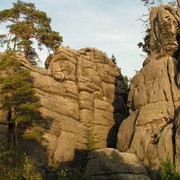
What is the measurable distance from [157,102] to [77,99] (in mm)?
11177

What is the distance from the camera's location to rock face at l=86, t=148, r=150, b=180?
31.7 meters

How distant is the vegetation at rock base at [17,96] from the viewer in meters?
38.6

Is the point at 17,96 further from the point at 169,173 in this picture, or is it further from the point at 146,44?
the point at 146,44

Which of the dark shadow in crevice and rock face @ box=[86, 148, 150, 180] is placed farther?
the dark shadow in crevice

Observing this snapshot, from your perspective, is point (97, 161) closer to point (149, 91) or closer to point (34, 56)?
point (149, 91)

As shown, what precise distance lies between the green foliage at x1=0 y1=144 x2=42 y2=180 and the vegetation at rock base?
28.9 feet

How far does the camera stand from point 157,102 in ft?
138

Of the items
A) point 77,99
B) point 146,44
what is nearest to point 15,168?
point 77,99

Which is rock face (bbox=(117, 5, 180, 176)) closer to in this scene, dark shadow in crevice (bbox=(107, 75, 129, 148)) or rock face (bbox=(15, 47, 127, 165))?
rock face (bbox=(15, 47, 127, 165))

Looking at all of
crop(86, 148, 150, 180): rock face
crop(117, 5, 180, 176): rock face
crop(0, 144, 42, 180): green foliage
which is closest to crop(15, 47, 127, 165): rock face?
crop(117, 5, 180, 176): rock face

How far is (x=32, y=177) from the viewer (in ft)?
84.3

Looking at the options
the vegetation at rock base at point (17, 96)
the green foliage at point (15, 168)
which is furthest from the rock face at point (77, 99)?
the green foliage at point (15, 168)

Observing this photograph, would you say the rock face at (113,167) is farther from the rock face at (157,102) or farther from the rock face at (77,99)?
the rock face at (77,99)

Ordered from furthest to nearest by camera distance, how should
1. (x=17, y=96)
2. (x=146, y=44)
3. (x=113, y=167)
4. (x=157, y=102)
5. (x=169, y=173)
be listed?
(x=146, y=44) → (x=157, y=102) → (x=17, y=96) → (x=113, y=167) → (x=169, y=173)
